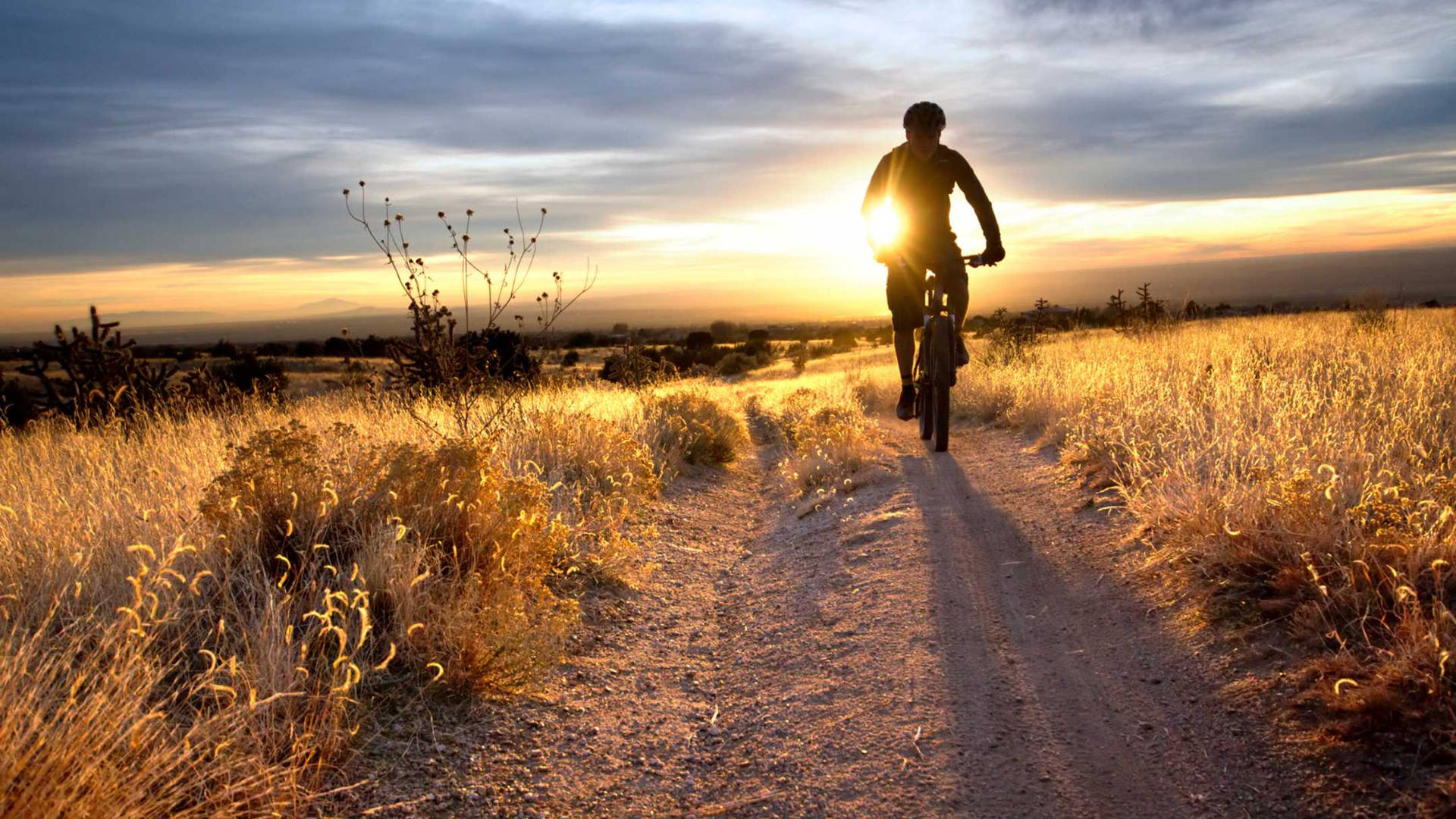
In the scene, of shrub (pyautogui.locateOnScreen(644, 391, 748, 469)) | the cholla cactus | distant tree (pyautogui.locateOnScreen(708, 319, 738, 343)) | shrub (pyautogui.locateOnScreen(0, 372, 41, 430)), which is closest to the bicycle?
shrub (pyautogui.locateOnScreen(644, 391, 748, 469))

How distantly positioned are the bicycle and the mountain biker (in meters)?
0.11

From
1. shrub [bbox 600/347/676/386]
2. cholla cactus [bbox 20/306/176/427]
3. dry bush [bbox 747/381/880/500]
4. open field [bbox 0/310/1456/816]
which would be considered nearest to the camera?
open field [bbox 0/310/1456/816]

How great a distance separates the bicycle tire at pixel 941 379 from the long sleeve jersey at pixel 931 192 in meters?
0.75

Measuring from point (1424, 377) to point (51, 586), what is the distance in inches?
321

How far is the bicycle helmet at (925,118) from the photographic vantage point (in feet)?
23.2

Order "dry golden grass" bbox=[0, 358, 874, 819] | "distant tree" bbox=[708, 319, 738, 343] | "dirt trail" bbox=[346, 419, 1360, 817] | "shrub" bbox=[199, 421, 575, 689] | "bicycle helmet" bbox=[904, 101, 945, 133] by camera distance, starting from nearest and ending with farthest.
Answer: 1. "dry golden grass" bbox=[0, 358, 874, 819]
2. "dirt trail" bbox=[346, 419, 1360, 817]
3. "shrub" bbox=[199, 421, 575, 689]
4. "bicycle helmet" bbox=[904, 101, 945, 133]
5. "distant tree" bbox=[708, 319, 738, 343]

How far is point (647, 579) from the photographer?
17.0 feet

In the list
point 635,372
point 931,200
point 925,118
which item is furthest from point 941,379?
point 635,372

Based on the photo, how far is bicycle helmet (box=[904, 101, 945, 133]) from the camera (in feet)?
23.2

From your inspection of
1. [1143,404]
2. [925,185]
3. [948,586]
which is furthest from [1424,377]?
[948,586]

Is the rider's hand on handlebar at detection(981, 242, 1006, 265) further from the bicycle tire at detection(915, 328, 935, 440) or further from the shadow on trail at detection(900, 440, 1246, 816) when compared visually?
the shadow on trail at detection(900, 440, 1246, 816)

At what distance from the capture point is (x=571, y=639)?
4.16m

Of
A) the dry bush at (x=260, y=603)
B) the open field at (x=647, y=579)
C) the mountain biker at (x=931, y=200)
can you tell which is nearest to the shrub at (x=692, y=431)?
the open field at (x=647, y=579)

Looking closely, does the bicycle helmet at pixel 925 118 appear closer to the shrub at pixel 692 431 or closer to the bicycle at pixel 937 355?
the bicycle at pixel 937 355
